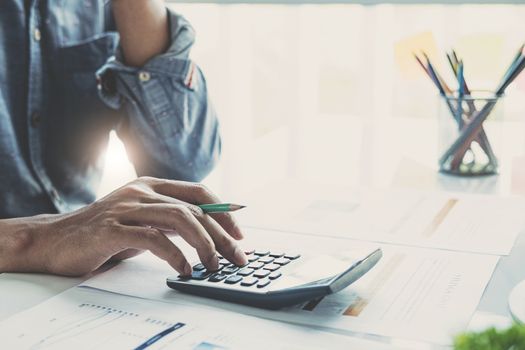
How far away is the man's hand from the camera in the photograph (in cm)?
72

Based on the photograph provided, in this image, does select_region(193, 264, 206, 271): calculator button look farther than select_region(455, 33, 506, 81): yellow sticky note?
No

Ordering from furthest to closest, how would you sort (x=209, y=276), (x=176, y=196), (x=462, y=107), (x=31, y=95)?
(x=462, y=107) → (x=31, y=95) → (x=176, y=196) → (x=209, y=276)

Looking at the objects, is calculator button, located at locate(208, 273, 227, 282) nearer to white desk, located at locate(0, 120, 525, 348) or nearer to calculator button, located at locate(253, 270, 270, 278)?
calculator button, located at locate(253, 270, 270, 278)

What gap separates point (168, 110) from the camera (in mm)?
1185

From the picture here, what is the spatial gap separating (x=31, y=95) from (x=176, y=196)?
0.44 metres

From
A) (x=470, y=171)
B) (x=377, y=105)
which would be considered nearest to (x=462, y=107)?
(x=470, y=171)

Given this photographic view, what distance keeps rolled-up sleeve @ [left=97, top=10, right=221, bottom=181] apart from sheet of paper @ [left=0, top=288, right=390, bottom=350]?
542mm

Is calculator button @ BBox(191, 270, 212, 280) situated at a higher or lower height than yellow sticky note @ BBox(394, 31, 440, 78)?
lower

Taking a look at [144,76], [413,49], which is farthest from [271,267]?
[413,49]

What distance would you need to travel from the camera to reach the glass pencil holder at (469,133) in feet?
4.05

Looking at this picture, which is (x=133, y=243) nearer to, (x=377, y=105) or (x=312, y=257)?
(x=312, y=257)

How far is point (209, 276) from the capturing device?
705 millimetres

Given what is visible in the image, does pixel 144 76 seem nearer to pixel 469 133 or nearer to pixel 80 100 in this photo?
pixel 80 100

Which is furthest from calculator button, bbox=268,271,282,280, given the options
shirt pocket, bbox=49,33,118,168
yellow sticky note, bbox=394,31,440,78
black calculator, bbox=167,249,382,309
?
yellow sticky note, bbox=394,31,440,78
